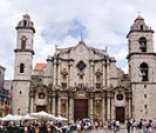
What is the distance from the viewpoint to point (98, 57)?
58000 millimetres

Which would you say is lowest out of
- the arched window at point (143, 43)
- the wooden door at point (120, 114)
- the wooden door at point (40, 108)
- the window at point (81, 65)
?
the wooden door at point (120, 114)

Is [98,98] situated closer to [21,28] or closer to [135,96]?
[135,96]

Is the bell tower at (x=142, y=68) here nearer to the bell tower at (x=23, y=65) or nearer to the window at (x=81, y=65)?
the window at (x=81, y=65)

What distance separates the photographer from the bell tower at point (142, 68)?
54.7 metres

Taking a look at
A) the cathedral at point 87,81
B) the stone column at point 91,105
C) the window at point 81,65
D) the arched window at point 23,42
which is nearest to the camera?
the cathedral at point 87,81

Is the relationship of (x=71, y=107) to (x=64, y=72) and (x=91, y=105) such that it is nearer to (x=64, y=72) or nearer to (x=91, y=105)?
(x=91, y=105)

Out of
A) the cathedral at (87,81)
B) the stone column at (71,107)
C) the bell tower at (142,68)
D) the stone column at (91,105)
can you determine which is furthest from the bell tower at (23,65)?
the bell tower at (142,68)

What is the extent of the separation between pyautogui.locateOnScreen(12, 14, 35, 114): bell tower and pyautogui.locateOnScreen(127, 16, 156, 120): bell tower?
13.3 meters

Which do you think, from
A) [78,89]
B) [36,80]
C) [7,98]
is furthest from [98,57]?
[7,98]

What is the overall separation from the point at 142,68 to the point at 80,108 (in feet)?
31.6

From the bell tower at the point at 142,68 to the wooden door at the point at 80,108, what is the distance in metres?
6.47

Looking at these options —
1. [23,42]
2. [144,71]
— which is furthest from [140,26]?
[23,42]

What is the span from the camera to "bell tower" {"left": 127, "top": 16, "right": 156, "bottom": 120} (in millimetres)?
54688

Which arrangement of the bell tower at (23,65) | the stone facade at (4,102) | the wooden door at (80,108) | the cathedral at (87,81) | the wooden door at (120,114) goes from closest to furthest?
1. the bell tower at (23,65)
2. the cathedral at (87,81)
3. the wooden door at (120,114)
4. the wooden door at (80,108)
5. the stone facade at (4,102)
